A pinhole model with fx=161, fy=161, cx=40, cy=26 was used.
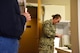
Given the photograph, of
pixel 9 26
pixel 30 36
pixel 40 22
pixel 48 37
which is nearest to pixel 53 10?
pixel 40 22

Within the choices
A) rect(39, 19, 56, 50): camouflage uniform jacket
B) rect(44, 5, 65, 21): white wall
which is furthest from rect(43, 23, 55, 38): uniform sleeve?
rect(44, 5, 65, 21): white wall

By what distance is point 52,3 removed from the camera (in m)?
5.05

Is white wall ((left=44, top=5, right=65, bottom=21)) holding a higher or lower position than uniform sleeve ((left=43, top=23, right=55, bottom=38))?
higher

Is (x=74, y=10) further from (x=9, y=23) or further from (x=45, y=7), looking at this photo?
(x=45, y=7)

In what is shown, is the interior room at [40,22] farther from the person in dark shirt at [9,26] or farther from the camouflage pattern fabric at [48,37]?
the person in dark shirt at [9,26]

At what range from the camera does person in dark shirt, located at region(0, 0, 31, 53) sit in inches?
43.6

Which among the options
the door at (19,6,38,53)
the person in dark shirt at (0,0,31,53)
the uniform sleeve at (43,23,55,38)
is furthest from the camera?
the door at (19,6,38,53)

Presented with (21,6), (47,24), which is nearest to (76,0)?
(21,6)

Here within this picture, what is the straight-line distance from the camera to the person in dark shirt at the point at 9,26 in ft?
3.63

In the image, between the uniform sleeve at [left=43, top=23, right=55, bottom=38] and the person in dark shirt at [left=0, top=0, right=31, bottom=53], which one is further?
the uniform sleeve at [left=43, top=23, right=55, bottom=38]

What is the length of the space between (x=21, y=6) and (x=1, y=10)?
1.07 ft

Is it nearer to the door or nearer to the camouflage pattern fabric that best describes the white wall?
the door

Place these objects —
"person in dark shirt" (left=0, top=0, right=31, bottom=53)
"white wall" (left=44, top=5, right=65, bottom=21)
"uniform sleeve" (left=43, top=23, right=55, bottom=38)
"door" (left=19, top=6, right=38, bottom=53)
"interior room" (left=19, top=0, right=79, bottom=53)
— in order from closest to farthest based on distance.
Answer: "person in dark shirt" (left=0, top=0, right=31, bottom=53) → "uniform sleeve" (left=43, top=23, right=55, bottom=38) → "interior room" (left=19, top=0, right=79, bottom=53) → "door" (left=19, top=6, right=38, bottom=53) → "white wall" (left=44, top=5, right=65, bottom=21)

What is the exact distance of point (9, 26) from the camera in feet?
3.71
